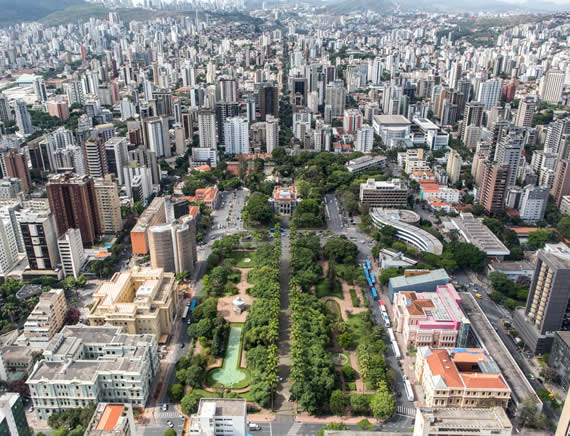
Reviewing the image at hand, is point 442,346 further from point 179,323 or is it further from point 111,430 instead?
point 111,430

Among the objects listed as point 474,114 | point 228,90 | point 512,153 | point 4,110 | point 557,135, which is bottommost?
point 4,110

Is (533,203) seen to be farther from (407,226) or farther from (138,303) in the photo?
(138,303)

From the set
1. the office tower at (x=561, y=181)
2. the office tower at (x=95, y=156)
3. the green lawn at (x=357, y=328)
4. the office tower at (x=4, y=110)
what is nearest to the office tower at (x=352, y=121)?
the office tower at (x=561, y=181)

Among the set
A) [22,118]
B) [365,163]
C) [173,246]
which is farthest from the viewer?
Result: [22,118]

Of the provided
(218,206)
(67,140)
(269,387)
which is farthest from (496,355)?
(67,140)

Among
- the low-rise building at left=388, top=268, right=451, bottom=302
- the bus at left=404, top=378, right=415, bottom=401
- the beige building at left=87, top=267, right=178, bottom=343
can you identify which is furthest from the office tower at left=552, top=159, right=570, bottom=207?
the beige building at left=87, top=267, right=178, bottom=343

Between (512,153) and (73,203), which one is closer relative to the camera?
(73,203)

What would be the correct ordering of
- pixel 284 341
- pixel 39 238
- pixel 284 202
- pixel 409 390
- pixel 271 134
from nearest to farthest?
pixel 409 390
pixel 284 341
pixel 39 238
pixel 284 202
pixel 271 134

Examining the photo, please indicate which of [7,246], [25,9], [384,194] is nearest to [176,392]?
[7,246]
